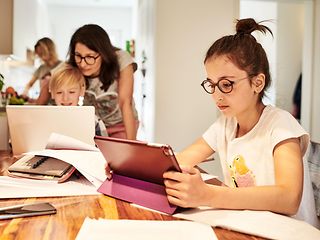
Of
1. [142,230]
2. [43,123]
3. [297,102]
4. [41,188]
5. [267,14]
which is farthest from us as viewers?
[267,14]

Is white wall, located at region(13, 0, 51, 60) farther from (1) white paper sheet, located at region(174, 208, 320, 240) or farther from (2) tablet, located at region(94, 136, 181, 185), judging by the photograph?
(1) white paper sheet, located at region(174, 208, 320, 240)

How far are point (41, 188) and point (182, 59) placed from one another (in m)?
2.55

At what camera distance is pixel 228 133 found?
1094mm

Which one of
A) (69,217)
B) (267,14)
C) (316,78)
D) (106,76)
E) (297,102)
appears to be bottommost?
(69,217)

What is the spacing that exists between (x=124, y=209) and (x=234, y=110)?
40 cm

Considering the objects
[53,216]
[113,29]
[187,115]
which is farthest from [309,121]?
[113,29]

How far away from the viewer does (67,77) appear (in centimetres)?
172

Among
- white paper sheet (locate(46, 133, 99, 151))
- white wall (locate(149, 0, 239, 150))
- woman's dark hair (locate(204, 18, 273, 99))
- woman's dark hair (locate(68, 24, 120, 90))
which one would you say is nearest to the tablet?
white paper sheet (locate(46, 133, 99, 151))

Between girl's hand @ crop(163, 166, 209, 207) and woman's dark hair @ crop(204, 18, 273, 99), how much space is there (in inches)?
14.7

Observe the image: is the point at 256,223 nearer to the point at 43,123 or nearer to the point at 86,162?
the point at 86,162

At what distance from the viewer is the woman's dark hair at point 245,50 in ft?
3.02

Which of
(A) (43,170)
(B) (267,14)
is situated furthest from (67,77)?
(B) (267,14)

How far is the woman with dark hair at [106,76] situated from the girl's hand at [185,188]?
1.21 metres

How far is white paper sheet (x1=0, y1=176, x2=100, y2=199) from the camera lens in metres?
0.80
